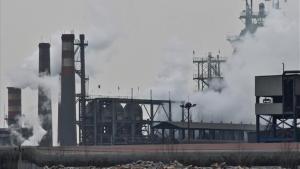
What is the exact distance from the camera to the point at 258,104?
333 ft

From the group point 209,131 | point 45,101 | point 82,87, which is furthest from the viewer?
point 82,87

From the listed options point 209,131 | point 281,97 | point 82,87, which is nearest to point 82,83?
point 82,87

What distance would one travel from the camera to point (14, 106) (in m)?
160

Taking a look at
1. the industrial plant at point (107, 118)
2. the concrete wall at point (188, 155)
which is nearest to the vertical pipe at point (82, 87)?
the industrial plant at point (107, 118)

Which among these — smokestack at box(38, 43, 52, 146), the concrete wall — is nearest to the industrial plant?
smokestack at box(38, 43, 52, 146)

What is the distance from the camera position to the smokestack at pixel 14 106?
158000 millimetres

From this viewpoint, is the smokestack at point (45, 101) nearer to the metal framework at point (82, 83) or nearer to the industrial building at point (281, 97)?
the metal framework at point (82, 83)

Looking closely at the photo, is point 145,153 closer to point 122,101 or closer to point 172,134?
point 172,134

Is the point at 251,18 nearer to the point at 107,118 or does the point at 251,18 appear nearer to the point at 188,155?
the point at 107,118

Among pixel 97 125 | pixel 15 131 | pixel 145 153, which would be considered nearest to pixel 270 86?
pixel 145 153

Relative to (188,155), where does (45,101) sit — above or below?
above

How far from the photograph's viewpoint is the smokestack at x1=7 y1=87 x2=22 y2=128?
15800 centimetres

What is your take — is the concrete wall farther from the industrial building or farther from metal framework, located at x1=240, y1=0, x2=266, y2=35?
metal framework, located at x1=240, y1=0, x2=266, y2=35

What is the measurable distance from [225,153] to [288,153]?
4.34 metres
